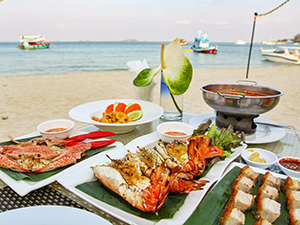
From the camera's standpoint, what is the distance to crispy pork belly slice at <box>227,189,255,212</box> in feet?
3.54

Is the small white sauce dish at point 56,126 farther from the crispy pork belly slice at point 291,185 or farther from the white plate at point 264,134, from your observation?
the crispy pork belly slice at point 291,185

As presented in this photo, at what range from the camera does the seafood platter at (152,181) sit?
1.04 m

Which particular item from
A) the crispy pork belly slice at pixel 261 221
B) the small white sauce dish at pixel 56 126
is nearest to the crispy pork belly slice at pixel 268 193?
the crispy pork belly slice at pixel 261 221

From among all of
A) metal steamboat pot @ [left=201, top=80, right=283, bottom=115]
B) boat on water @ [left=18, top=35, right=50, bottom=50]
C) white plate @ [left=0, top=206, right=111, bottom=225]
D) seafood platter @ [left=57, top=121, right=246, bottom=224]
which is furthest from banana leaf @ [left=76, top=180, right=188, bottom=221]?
boat on water @ [left=18, top=35, right=50, bottom=50]

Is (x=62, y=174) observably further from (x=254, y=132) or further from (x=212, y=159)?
(x=254, y=132)

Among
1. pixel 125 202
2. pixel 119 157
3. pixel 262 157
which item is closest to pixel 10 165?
pixel 119 157

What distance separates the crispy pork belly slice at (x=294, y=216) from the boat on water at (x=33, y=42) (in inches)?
1473

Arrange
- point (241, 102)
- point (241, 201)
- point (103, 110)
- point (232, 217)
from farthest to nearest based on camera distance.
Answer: point (103, 110), point (241, 102), point (241, 201), point (232, 217)

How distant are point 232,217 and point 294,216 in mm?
305

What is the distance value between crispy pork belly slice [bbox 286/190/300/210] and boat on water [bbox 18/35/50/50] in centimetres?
3733

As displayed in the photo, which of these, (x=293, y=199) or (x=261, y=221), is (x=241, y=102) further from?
(x=261, y=221)

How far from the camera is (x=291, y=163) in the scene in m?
1.66

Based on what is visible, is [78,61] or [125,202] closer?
[125,202]

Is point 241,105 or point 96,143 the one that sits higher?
point 241,105
